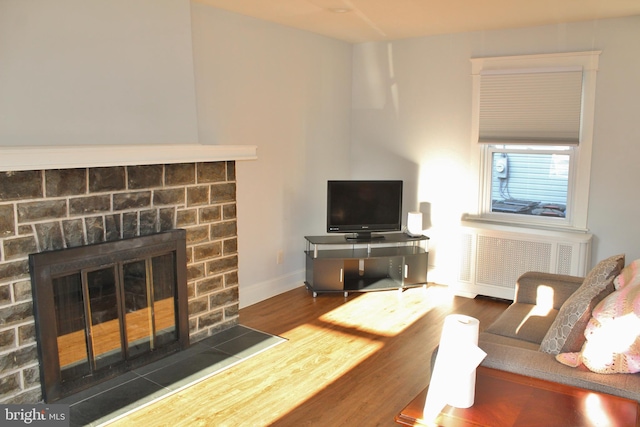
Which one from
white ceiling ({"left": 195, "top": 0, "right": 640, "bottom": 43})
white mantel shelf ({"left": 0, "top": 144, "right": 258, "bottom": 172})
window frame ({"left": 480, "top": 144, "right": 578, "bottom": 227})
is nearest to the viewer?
white mantel shelf ({"left": 0, "top": 144, "right": 258, "bottom": 172})

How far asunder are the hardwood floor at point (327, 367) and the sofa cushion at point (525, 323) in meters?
0.60

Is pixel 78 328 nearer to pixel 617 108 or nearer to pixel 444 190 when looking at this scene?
pixel 444 190

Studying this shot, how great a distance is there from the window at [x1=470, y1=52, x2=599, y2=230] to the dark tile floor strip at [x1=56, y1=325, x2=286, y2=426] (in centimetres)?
257

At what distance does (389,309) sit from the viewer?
473 centimetres

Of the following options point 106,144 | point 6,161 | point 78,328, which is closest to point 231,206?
point 106,144

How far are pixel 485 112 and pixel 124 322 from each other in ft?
11.8

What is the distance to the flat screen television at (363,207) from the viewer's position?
5141 mm

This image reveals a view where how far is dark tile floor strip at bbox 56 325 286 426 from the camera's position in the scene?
3.03 m

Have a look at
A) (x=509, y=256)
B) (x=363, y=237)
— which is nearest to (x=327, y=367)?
(x=363, y=237)

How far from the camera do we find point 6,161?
2.64 meters

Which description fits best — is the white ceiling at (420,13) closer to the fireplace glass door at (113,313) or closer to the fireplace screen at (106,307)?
the fireplace screen at (106,307)

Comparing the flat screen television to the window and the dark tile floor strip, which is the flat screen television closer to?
the window

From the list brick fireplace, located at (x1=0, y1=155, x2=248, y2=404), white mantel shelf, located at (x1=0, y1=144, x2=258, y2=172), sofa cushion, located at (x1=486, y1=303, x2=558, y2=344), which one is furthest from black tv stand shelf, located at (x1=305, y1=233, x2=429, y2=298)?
sofa cushion, located at (x1=486, y1=303, x2=558, y2=344)

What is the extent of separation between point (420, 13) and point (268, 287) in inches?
106
